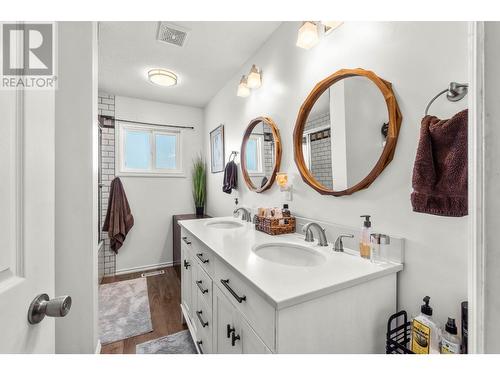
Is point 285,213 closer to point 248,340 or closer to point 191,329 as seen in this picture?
point 248,340

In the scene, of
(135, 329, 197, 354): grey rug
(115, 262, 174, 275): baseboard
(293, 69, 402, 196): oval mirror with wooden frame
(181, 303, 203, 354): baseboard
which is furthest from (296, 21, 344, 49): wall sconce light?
(115, 262, 174, 275): baseboard

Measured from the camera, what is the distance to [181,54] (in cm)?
208

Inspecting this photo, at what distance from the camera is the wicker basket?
1502 millimetres

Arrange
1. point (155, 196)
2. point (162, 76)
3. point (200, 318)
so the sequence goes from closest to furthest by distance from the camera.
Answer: point (200, 318)
point (162, 76)
point (155, 196)

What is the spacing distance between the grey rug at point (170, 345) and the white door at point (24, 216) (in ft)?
4.08

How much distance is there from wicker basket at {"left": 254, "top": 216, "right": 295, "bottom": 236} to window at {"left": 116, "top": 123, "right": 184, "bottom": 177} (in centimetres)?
215

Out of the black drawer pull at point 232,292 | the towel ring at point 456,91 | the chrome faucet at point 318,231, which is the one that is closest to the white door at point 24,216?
the black drawer pull at point 232,292

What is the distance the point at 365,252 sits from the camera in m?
1.05

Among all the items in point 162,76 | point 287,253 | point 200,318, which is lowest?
point 200,318

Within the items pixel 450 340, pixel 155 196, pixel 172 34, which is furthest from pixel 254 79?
pixel 155 196

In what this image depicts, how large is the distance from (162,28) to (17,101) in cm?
163

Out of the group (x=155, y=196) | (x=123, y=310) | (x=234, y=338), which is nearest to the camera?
(x=234, y=338)

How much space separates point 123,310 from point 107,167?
175 cm
